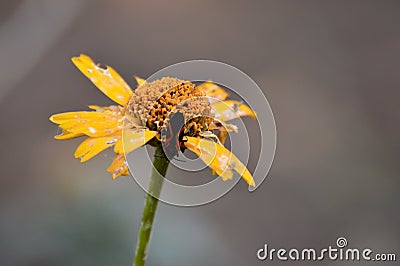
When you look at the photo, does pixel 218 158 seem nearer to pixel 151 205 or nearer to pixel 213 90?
pixel 151 205

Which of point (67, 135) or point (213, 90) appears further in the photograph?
point (213, 90)

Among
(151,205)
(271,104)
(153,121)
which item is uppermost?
(271,104)

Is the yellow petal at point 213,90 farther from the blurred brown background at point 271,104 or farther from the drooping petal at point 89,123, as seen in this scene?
the blurred brown background at point 271,104

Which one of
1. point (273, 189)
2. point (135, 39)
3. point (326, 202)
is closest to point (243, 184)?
point (273, 189)

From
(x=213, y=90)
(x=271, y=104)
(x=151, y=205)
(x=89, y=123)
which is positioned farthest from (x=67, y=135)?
(x=271, y=104)

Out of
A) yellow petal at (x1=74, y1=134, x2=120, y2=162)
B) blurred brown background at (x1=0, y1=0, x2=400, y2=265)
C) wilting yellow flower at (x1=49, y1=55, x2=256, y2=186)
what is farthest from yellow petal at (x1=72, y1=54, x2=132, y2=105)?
blurred brown background at (x1=0, y1=0, x2=400, y2=265)

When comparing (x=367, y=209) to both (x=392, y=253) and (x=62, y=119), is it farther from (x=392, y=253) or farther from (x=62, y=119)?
(x=62, y=119)

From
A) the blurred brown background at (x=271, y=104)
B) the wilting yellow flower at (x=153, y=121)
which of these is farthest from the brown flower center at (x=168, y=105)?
the blurred brown background at (x=271, y=104)

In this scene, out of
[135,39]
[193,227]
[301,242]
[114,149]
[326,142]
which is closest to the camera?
[114,149]
